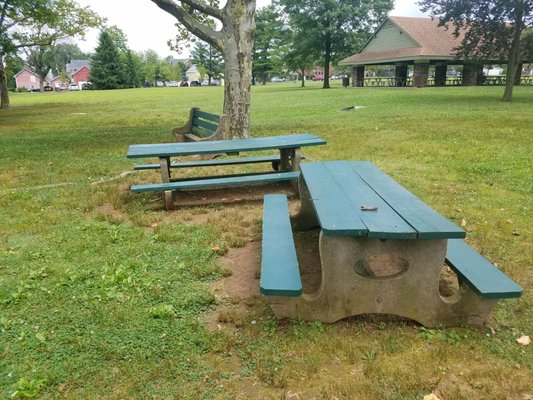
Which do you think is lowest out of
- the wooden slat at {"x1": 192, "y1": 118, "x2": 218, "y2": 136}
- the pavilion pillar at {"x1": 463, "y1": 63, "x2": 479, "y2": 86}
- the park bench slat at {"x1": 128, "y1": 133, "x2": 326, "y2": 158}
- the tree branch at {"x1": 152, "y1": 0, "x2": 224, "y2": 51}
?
the wooden slat at {"x1": 192, "y1": 118, "x2": 218, "y2": 136}

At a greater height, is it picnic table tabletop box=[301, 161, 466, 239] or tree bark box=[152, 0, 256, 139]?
tree bark box=[152, 0, 256, 139]

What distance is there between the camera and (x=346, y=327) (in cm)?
280

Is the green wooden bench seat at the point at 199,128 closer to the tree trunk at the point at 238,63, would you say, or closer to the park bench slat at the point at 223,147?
the tree trunk at the point at 238,63

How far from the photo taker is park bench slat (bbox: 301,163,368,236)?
7.99ft

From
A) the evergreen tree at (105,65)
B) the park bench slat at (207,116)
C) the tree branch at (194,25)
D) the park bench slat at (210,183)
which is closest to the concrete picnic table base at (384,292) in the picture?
the park bench slat at (210,183)

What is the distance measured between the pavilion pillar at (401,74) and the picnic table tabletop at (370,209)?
35.7 meters

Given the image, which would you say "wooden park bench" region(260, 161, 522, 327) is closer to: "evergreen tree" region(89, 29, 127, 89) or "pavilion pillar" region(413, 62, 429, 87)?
"pavilion pillar" region(413, 62, 429, 87)

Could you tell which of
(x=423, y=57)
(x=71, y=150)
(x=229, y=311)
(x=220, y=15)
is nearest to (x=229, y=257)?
(x=229, y=311)

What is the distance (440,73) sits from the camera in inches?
1396

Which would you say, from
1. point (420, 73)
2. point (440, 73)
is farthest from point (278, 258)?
point (440, 73)

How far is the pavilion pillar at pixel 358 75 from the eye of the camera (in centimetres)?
4058

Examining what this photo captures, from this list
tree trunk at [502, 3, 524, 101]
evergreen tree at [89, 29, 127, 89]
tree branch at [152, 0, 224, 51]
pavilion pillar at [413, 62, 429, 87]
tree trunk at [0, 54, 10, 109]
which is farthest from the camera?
evergreen tree at [89, 29, 127, 89]

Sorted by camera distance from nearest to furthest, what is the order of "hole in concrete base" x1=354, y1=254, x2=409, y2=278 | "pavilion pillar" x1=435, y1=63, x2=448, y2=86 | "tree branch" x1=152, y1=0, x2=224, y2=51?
"hole in concrete base" x1=354, y1=254, x2=409, y2=278 < "tree branch" x1=152, y1=0, x2=224, y2=51 < "pavilion pillar" x1=435, y1=63, x2=448, y2=86

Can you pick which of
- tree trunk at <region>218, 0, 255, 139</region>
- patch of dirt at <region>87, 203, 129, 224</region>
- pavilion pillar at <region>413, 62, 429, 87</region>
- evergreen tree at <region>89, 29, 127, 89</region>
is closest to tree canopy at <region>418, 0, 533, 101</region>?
tree trunk at <region>218, 0, 255, 139</region>
